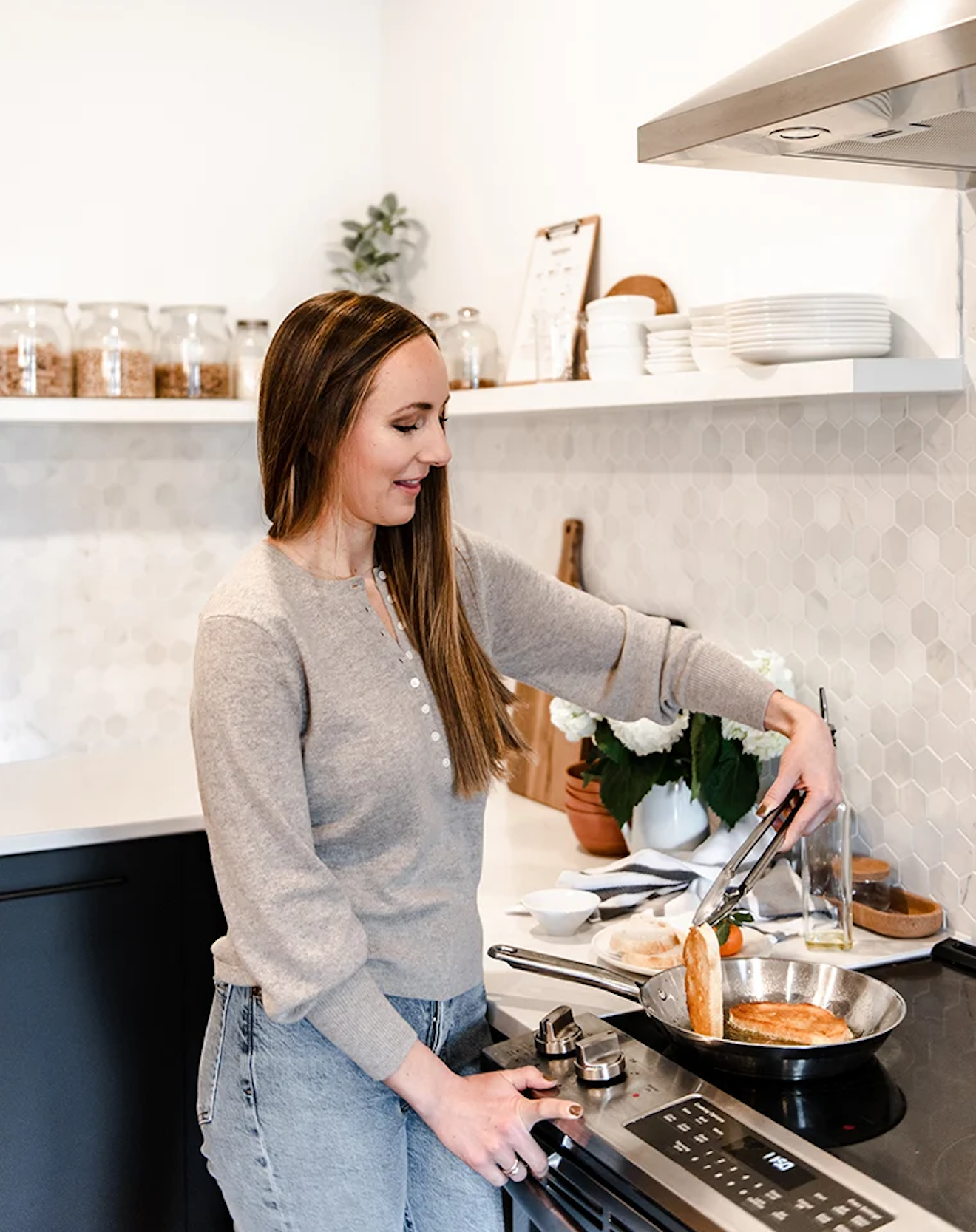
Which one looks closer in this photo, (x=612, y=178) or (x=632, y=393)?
(x=632, y=393)

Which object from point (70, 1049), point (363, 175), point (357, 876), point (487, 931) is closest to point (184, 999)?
point (70, 1049)

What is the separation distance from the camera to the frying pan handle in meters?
1.62

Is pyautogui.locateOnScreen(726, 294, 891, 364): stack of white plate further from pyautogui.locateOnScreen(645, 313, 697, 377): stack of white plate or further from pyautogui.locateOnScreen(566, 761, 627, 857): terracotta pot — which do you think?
pyautogui.locateOnScreen(566, 761, 627, 857): terracotta pot

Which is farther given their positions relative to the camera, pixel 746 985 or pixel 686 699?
pixel 686 699

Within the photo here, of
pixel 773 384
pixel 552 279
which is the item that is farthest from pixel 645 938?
pixel 552 279

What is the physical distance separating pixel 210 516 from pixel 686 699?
1760 millimetres

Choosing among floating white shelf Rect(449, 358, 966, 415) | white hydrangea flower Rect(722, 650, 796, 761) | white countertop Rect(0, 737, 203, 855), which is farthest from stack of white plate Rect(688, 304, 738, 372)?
white countertop Rect(0, 737, 203, 855)

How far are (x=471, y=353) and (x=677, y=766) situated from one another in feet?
3.40

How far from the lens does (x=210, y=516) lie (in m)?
3.29

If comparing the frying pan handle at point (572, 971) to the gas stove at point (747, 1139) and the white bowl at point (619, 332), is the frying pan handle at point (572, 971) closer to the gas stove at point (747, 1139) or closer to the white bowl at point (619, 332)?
the gas stove at point (747, 1139)

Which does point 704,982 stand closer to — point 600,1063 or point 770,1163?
point 600,1063

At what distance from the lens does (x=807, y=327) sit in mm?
1810

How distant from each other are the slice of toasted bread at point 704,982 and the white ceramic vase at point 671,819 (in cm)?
68

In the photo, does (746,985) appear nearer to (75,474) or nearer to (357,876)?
(357,876)
